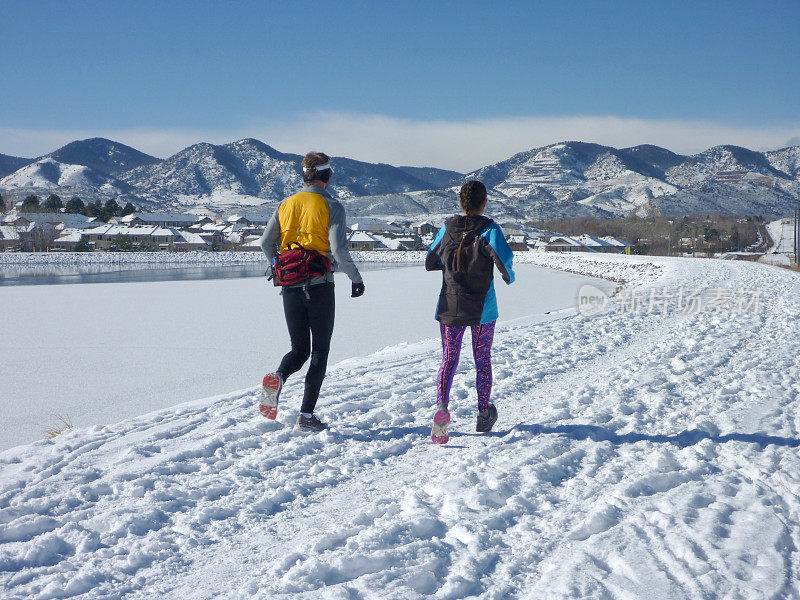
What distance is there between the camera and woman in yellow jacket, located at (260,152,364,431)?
3.66 metres

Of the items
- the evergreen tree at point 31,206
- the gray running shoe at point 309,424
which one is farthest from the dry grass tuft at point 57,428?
the evergreen tree at point 31,206

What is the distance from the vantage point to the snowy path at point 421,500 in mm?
2279

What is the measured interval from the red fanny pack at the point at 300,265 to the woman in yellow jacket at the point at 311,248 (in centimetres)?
4

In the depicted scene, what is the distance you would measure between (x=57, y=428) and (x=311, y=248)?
262 cm

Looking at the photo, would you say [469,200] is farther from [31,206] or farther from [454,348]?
[31,206]

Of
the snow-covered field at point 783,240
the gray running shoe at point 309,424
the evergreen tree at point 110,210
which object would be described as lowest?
the gray running shoe at point 309,424

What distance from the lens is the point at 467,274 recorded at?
3.65 m

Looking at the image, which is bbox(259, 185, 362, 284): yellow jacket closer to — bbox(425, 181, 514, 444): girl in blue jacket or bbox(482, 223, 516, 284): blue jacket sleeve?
bbox(425, 181, 514, 444): girl in blue jacket

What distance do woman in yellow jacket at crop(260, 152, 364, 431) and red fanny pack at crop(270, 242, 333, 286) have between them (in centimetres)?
4

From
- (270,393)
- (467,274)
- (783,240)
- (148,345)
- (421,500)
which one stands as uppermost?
(783,240)

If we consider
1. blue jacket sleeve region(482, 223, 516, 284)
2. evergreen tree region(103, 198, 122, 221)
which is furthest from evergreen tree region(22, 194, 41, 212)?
blue jacket sleeve region(482, 223, 516, 284)

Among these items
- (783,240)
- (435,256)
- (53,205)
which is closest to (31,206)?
(53,205)

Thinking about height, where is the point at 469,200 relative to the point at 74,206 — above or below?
below

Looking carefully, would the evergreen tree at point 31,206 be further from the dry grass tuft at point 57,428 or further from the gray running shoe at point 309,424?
the gray running shoe at point 309,424
